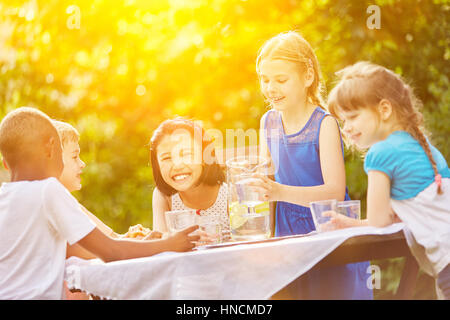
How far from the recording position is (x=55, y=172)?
1.86 m

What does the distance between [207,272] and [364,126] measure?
0.76m

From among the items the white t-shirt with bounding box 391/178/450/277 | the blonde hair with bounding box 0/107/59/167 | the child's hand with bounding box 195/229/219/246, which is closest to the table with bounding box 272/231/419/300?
the white t-shirt with bounding box 391/178/450/277

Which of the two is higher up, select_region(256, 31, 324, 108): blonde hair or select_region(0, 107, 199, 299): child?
select_region(256, 31, 324, 108): blonde hair

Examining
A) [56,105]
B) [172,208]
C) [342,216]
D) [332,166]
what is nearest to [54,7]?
[56,105]

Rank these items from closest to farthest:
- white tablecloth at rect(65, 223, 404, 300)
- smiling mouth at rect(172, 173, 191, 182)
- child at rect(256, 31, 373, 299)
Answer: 1. white tablecloth at rect(65, 223, 404, 300)
2. child at rect(256, 31, 373, 299)
3. smiling mouth at rect(172, 173, 191, 182)

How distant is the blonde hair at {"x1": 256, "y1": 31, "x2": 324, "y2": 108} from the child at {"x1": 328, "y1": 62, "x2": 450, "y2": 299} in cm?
50

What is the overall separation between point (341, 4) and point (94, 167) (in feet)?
8.60

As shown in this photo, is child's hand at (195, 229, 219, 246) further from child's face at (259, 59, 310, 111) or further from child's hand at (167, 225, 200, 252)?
child's face at (259, 59, 310, 111)

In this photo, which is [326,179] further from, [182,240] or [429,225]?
[182,240]

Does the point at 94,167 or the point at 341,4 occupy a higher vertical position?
the point at 341,4

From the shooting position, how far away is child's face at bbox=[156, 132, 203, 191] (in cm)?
242

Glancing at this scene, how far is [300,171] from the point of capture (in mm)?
2580

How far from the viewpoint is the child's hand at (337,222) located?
1969mm

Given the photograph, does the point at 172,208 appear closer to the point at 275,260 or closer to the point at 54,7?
the point at 275,260
